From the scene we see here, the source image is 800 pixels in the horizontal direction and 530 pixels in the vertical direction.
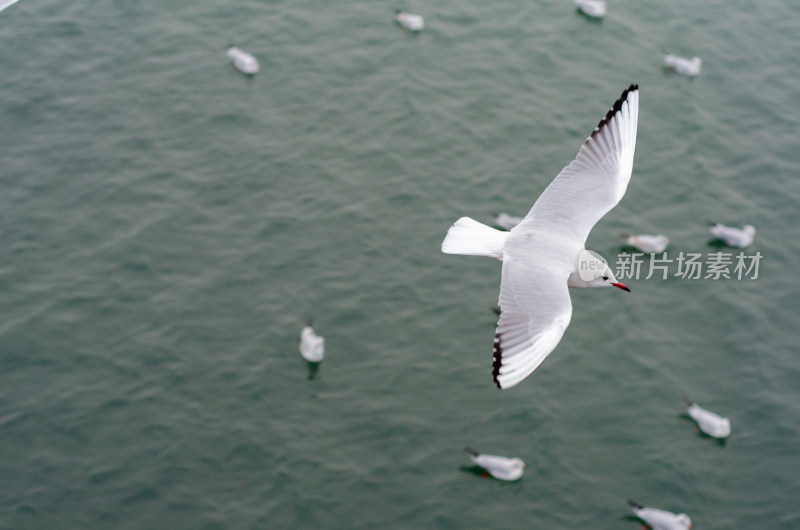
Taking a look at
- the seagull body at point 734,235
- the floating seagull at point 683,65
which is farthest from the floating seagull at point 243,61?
the seagull body at point 734,235

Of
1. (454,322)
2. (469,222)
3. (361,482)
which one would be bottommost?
(361,482)

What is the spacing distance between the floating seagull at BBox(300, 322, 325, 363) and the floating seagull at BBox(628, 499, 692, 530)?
13.9ft

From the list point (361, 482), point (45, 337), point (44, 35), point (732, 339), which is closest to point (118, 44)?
point (44, 35)

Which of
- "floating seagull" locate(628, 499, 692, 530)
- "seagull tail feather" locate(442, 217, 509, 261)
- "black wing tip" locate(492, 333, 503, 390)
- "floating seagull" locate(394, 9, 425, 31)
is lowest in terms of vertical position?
"floating seagull" locate(628, 499, 692, 530)

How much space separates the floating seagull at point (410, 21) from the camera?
18.4 m

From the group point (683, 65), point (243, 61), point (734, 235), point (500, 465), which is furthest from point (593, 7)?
point (500, 465)

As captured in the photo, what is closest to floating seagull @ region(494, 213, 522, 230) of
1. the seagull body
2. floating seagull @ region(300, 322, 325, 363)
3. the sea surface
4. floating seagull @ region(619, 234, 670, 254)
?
the sea surface

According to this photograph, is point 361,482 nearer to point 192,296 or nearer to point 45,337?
point 192,296

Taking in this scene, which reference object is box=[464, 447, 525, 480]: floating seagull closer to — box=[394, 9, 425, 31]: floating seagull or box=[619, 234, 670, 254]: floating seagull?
box=[619, 234, 670, 254]: floating seagull

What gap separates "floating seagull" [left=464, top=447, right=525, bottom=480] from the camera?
1234 centimetres

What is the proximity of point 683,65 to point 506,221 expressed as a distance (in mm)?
5335

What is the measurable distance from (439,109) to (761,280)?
5.71m

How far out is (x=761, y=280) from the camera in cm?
1506

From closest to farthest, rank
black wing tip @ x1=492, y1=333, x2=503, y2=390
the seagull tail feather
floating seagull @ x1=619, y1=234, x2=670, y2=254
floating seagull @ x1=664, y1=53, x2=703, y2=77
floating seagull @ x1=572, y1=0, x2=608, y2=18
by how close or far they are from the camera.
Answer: black wing tip @ x1=492, y1=333, x2=503, y2=390 → the seagull tail feather → floating seagull @ x1=619, y1=234, x2=670, y2=254 → floating seagull @ x1=664, y1=53, x2=703, y2=77 → floating seagull @ x1=572, y1=0, x2=608, y2=18
